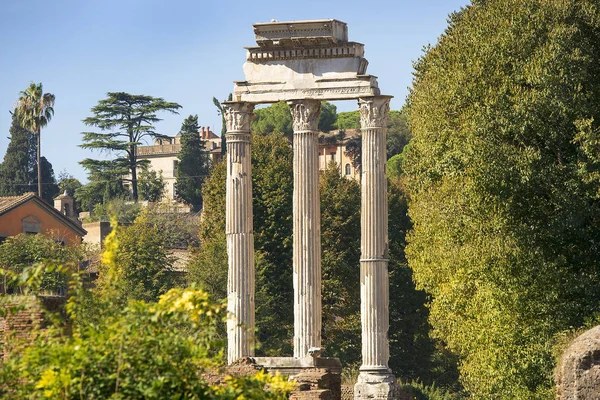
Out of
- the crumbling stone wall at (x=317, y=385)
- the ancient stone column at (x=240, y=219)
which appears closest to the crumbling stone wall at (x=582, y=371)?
the crumbling stone wall at (x=317, y=385)

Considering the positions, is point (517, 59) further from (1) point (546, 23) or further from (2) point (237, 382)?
(2) point (237, 382)

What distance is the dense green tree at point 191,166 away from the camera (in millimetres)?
104812

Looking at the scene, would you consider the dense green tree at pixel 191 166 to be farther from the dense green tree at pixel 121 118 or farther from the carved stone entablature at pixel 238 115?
the carved stone entablature at pixel 238 115

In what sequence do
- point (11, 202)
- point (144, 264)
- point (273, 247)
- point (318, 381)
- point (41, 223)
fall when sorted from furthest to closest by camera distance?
point (41, 223) → point (11, 202) → point (144, 264) → point (273, 247) → point (318, 381)

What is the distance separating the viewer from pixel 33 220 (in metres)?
65.2

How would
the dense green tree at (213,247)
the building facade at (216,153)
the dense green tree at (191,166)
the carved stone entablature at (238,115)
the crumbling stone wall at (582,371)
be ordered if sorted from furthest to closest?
1. the building facade at (216,153)
2. the dense green tree at (191,166)
3. the dense green tree at (213,247)
4. the carved stone entablature at (238,115)
5. the crumbling stone wall at (582,371)

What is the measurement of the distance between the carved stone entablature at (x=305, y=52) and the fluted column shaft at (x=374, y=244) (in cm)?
100

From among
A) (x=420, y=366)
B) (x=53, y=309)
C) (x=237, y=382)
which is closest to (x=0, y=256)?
(x=420, y=366)

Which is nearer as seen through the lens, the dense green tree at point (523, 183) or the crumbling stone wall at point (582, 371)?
the crumbling stone wall at point (582, 371)

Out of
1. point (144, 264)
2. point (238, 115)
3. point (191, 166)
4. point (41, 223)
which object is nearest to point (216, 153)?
point (191, 166)

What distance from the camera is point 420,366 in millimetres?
49750

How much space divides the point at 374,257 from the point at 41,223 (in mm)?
35992

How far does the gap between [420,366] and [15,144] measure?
58.5 meters

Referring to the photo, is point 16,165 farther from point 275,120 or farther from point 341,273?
point 341,273
